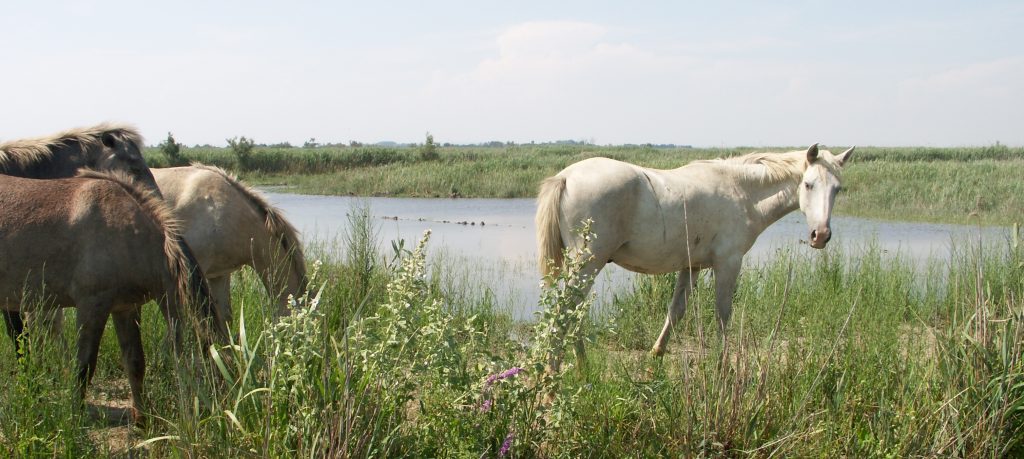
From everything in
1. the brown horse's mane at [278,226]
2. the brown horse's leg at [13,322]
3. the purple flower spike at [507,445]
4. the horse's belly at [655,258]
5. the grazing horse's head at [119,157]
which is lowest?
the purple flower spike at [507,445]

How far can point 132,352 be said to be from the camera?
3986 millimetres

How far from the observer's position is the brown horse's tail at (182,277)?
12.2ft

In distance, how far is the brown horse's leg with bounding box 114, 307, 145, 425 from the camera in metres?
3.96

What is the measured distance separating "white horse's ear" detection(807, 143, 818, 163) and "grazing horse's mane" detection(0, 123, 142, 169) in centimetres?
493

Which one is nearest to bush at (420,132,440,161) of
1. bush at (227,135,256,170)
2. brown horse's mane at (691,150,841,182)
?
bush at (227,135,256,170)

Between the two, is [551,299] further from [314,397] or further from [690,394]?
[314,397]

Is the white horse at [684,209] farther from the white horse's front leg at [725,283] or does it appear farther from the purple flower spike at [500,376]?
the purple flower spike at [500,376]

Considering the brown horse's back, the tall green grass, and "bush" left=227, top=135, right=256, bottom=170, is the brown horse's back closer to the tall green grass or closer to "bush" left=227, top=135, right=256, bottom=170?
the tall green grass

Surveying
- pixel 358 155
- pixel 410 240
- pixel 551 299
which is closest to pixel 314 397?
pixel 551 299

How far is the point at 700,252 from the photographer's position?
611 centimetres

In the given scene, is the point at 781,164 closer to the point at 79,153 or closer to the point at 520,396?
the point at 520,396

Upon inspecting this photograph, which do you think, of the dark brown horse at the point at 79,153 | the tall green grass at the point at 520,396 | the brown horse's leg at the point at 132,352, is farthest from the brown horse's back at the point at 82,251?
the dark brown horse at the point at 79,153

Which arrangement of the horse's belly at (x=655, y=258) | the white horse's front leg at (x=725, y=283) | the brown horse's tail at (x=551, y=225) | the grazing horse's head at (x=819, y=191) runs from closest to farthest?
the brown horse's tail at (x=551, y=225) → the horse's belly at (x=655, y=258) → the grazing horse's head at (x=819, y=191) → the white horse's front leg at (x=725, y=283)

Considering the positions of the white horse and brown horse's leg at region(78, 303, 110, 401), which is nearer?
brown horse's leg at region(78, 303, 110, 401)
